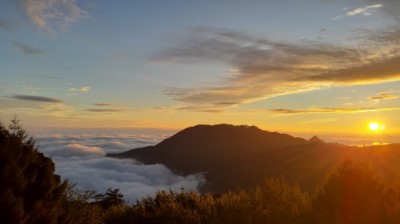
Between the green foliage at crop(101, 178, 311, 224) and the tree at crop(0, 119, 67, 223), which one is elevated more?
the tree at crop(0, 119, 67, 223)

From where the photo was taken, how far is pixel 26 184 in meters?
9.51

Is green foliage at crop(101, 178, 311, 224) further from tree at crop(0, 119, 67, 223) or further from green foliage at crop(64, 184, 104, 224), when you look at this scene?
tree at crop(0, 119, 67, 223)

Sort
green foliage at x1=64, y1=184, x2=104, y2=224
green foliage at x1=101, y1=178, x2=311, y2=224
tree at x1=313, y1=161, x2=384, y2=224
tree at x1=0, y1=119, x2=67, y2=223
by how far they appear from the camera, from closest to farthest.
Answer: tree at x1=0, y1=119, x2=67, y2=223 → green foliage at x1=64, y1=184, x2=104, y2=224 → tree at x1=313, y1=161, x2=384, y2=224 → green foliage at x1=101, y1=178, x2=311, y2=224

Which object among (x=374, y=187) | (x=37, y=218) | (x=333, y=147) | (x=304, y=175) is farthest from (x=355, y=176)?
(x=333, y=147)

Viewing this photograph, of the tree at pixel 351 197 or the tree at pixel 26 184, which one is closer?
the tree at pixel 26 184

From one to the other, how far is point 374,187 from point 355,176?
2.31ft

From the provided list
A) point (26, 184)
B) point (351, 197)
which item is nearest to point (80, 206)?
point (26, 184)

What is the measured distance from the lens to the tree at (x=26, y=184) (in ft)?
29.1

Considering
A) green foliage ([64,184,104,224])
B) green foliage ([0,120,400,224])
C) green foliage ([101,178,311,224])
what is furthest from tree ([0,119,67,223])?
green foliage ([101,178,311,224])

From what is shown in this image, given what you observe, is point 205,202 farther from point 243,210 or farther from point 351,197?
point 351,197

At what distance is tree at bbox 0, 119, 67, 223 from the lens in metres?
8.88

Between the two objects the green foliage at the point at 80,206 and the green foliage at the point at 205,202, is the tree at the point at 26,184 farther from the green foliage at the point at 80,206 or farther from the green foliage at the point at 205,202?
the green foliage at the point at 80,206

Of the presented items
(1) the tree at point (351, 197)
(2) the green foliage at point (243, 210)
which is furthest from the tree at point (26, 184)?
(1) the tree at point (351, 197)

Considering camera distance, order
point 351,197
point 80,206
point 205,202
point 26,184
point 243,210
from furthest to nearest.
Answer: point 205,202 → point 80,206 → point 243,210 → point 351,197 → point 26,184
